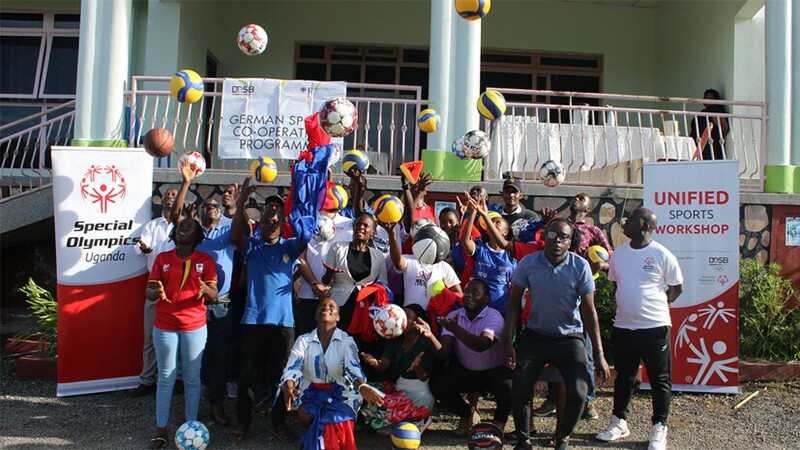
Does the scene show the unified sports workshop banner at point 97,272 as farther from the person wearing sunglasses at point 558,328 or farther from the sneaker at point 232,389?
the person wearing sunglasses at point 558,328

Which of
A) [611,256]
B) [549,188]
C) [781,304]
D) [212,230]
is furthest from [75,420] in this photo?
[781,304]

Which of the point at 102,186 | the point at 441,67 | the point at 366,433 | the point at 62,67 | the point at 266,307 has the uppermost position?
the point at 62,67

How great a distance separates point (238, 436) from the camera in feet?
17.1

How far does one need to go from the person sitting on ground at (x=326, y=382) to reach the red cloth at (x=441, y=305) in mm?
819

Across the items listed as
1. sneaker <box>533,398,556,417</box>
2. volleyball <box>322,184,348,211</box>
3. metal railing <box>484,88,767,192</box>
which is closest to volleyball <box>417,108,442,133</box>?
metal railing <box>484,88,767,192</box>

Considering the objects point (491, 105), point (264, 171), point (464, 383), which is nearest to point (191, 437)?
point (464, 383)

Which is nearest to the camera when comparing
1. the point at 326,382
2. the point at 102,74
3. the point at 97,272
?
the point at 326,382

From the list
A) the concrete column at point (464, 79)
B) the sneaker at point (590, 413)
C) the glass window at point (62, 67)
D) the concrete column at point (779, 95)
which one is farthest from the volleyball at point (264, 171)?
the glass window at point (62, 67)

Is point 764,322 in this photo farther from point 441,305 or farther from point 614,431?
point 441,305

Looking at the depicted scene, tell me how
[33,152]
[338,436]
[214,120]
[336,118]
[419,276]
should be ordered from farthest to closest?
1. [214,120]
2. [33,152]
3. [336,118]
4. [419,276]
5. [338,436]

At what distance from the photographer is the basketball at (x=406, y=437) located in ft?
15.9

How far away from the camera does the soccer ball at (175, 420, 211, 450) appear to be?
4.91 meters

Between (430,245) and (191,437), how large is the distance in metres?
2.14

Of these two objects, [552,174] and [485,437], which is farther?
[552,174]
